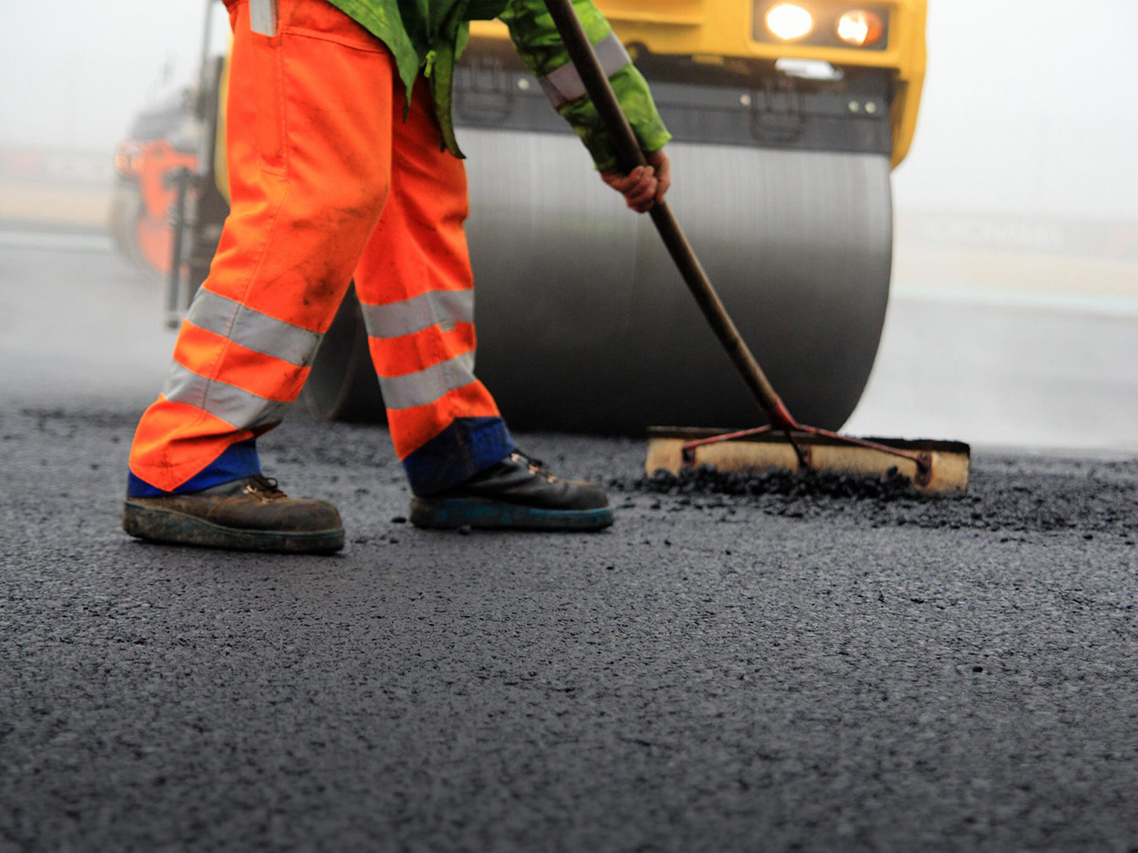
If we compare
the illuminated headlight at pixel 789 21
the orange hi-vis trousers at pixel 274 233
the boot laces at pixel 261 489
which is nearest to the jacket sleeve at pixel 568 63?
the orange hi-vis trousers at pixel 274 233

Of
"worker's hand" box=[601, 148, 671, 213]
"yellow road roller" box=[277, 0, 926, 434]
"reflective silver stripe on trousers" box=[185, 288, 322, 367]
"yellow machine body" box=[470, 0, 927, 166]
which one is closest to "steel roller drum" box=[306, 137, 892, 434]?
"yellow road roller" box=[277, 0, 926, 434]

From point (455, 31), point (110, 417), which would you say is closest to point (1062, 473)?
point (455, 31)

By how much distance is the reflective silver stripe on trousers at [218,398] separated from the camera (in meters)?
1.71

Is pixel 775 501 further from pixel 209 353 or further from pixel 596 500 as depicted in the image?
pixel 209 353

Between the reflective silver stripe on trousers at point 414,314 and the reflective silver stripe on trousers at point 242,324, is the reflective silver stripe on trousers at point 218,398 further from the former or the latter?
the reflective silver stripe on trousers at point 414,314

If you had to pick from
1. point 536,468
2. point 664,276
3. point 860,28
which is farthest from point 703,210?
point 536,468

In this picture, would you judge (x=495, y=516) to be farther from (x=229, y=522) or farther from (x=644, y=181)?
(x=644, y=181)

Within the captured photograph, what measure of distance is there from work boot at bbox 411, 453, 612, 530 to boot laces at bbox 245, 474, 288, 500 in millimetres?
304

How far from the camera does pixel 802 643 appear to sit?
1.30 meters

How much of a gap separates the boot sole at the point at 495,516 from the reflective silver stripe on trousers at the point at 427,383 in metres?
0.18

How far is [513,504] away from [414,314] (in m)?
0.36

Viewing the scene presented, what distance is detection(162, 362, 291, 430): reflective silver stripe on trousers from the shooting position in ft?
5.62

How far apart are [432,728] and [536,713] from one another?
3.8 inches

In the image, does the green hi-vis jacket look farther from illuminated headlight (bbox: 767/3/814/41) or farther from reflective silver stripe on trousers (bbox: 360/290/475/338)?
illuminated headlight (bbox: 767/3/814/41)
